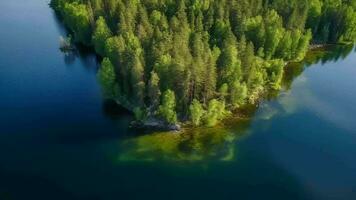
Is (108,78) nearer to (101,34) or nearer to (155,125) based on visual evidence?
(155,125)

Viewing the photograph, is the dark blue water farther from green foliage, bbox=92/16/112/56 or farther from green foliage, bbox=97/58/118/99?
green foliage, bbox=92/16/112/56

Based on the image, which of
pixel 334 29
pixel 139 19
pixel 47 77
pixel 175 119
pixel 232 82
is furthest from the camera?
pixel 334 29

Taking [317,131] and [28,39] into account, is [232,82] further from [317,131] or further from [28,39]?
[28,39]

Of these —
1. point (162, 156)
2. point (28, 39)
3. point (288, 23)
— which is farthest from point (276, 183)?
point (28, 39)

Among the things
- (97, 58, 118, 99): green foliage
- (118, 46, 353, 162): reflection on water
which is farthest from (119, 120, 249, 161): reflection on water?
(97, 58, 118, 99): green foliage

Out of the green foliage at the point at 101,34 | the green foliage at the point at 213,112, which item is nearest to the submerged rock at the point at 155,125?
the green foliage at the point at 213,112

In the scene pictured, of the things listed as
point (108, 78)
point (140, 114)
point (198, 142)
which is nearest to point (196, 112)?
point (198, 142)

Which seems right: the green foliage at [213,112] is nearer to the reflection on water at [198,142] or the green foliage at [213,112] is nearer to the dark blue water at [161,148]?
the reflection on water at [198,142]
